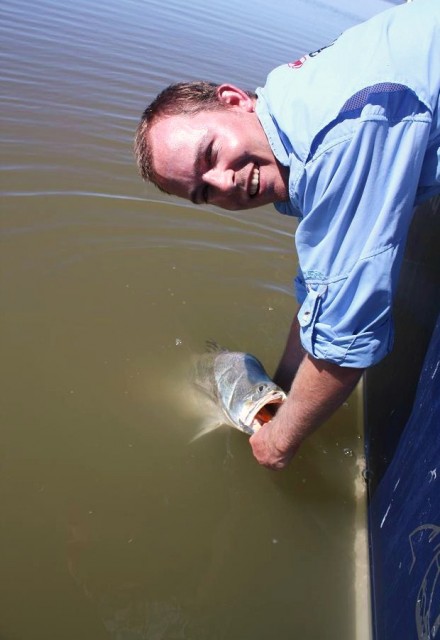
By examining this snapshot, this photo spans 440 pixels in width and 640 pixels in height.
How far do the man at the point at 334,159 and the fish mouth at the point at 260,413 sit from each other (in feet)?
2.04

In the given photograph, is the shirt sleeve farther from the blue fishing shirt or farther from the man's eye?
the man's eye

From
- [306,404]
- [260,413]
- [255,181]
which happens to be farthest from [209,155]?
[260,413]

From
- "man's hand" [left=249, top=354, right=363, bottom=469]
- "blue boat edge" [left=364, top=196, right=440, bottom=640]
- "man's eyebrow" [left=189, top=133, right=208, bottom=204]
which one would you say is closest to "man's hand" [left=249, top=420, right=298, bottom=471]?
"man's hand" [left=249, top=354, right=363, bottom=469]

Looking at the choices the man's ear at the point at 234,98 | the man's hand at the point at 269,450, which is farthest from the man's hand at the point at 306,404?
the man's ear at the point at 234,98

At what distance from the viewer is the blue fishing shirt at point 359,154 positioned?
1624mm

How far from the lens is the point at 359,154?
162 centimetres

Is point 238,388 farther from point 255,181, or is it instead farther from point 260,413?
point 255,181

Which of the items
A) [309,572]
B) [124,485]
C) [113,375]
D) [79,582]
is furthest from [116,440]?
[309,572]

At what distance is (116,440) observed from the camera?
9.52ft

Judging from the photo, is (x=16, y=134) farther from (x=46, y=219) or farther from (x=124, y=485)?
(x=124, y=485)

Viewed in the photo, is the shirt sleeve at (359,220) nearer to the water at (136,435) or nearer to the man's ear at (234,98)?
the man's ear at (234,98)

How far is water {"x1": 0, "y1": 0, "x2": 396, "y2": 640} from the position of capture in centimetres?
229

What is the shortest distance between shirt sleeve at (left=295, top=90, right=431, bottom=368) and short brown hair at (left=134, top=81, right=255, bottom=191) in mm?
574

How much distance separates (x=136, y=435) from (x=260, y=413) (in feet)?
2.23
